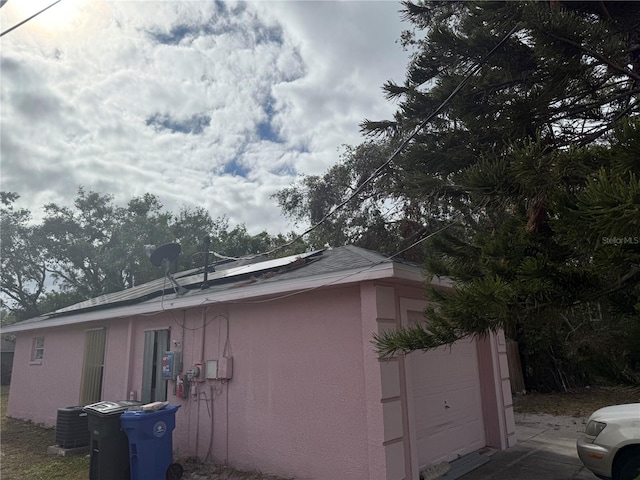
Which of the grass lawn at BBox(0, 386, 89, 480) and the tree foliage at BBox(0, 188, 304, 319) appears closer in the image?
the grass lawn at BBox(0, 386, 89, 480)

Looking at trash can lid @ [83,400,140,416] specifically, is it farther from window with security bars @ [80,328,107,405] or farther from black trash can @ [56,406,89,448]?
window with security bars @ [80,328,107,405]

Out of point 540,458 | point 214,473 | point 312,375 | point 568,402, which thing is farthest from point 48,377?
point 568,402

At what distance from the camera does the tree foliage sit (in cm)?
2720

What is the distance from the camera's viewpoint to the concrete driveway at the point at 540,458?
5.66 metres

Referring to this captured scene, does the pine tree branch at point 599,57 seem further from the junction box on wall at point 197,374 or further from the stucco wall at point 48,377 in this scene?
the stucco wall at point 48,377

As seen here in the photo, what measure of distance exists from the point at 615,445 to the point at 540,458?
227cm

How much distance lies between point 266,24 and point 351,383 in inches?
196

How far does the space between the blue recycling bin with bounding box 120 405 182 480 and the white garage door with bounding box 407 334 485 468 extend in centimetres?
340

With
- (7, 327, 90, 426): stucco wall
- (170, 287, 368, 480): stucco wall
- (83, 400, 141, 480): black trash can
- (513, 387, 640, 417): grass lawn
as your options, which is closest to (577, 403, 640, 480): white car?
(170, 287, 368, 480): stucco wall

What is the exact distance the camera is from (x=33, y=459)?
7387mm

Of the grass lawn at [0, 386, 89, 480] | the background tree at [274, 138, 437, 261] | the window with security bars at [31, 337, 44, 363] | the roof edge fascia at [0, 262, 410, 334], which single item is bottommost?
the grass lawn at [0, 386, 89, 480]

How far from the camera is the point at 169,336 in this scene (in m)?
7.88

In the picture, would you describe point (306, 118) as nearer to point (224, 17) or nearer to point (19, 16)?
point (224, 17)

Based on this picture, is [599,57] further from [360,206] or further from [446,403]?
[360,206]
